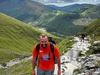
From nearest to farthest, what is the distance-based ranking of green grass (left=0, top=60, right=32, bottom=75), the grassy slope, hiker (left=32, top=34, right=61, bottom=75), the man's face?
the man's face, hiker (left=32, top=34, right=61, bottom=75), green grass (left=0, top=60, right=32, bottom=75), the grassy slope

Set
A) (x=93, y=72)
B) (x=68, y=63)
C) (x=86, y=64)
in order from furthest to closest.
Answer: (x=68, y=63)
(x=86, y=64)
(x=93, y=72)

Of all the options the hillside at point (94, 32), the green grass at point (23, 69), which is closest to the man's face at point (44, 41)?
the green grass at point (23, 69)

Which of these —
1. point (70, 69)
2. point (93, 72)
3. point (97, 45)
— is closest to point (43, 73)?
point (93, 72)

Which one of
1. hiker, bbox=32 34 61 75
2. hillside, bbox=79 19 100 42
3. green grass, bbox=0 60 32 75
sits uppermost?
hiker, bbox=32 34 61 75

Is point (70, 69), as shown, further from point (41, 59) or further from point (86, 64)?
point (41, 59)

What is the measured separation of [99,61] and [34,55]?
18.8 metres

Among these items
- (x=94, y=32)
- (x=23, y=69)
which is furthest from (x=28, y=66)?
(x=94, y=32)

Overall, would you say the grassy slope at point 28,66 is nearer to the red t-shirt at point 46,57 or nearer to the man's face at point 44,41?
the red t-shirt at point 46,57

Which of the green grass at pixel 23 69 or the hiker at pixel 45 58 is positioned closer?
the hiker at pixel 45 58

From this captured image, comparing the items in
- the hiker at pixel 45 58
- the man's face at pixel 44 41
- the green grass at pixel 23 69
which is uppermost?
the man's face at pixel 44 41

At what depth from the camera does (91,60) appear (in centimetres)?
3519

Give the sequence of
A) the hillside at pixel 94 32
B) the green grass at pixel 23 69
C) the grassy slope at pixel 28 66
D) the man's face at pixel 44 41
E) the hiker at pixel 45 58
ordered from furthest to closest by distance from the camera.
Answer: the hillside at pixel 94 32, the grassy slope at pixel 28 66, the green grass at pixel 23 69, the hiker at pixel 45 58, the man's face at pixel 44 41

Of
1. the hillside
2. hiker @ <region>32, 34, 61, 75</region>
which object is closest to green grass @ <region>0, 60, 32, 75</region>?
the hillside

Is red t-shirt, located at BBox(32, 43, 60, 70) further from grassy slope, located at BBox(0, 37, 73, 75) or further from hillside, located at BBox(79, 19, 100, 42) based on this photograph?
hillside, located at BBox(79, 19, 100, 42)
